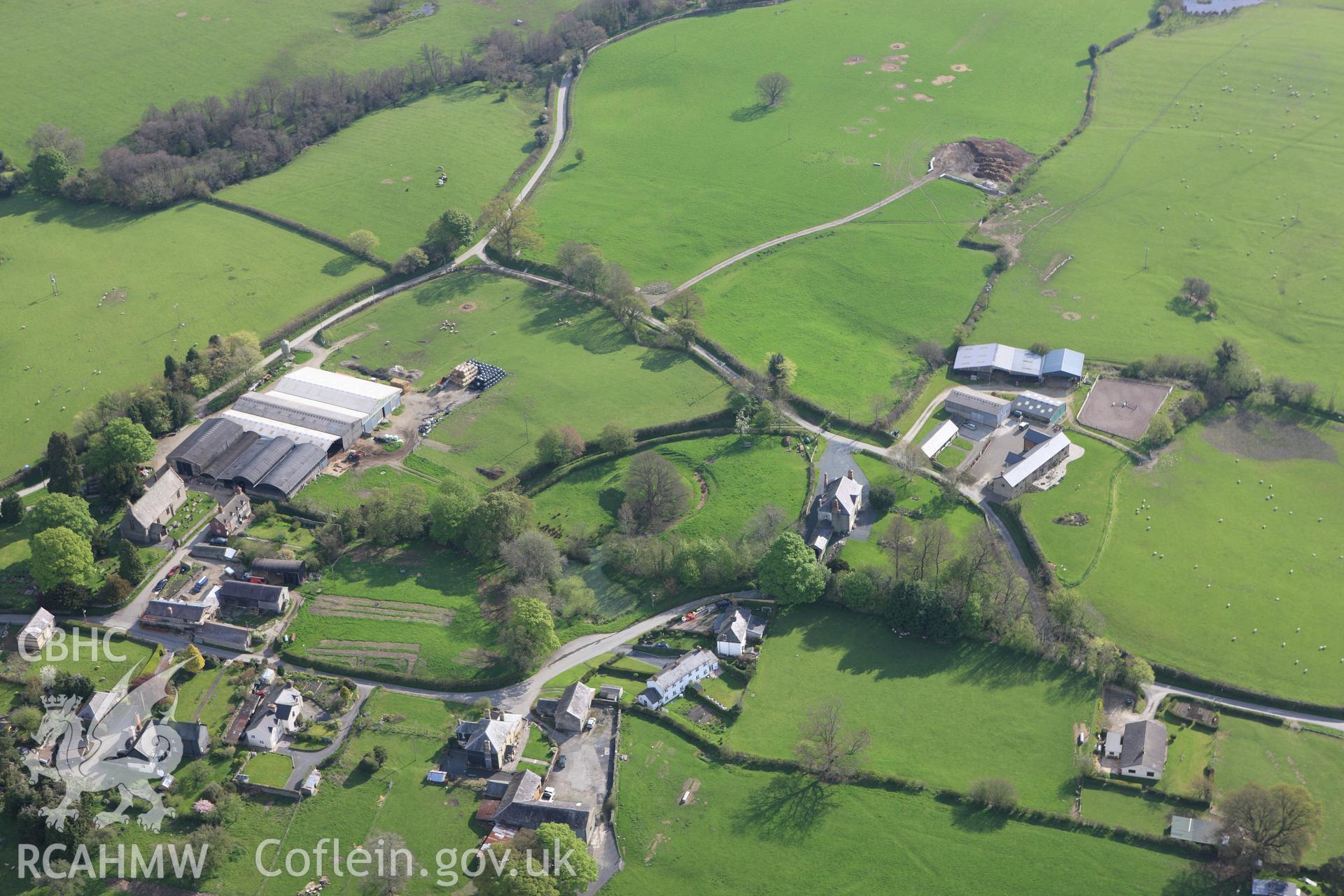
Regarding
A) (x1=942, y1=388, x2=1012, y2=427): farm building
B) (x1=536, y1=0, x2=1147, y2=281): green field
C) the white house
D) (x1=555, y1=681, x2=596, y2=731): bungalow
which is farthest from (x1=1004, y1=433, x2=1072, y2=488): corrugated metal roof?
(x1=555, y1=681, x2=596, y2=731): bungalow

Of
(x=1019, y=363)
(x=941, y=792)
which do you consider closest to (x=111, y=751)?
(x=941, y=792)

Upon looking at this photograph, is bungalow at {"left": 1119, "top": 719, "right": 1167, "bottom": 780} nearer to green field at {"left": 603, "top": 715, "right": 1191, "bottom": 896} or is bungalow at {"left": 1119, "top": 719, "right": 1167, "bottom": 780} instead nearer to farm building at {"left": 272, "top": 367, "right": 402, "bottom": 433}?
green field at {"left": 603, "top": 715, "right": 1191, "bottom": 896}

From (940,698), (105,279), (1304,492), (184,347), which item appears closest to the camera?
(940,698)

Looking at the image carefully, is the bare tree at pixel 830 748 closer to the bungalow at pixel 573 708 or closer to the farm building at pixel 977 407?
the bungalow at pixel 573 708

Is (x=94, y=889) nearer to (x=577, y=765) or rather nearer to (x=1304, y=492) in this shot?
(x=577, y=765)

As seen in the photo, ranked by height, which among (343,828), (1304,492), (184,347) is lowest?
(1304,492)

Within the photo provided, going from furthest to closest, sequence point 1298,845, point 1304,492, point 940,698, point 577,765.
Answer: point 1304,492, point 940,698, point 577,765, point 1298,845

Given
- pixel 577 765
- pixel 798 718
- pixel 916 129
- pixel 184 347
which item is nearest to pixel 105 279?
pixel 184 347
